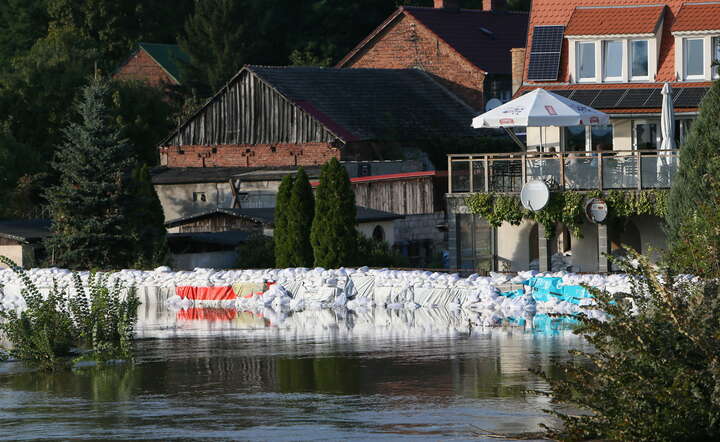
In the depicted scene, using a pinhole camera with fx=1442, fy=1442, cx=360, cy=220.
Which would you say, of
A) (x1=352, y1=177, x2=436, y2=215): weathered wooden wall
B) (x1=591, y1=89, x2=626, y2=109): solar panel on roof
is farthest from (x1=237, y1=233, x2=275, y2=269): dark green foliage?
(x1=591, y1=89, x2=626, y2=109): solar panel on roof

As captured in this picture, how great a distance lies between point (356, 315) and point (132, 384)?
10684mm

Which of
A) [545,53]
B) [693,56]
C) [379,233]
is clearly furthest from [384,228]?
[693,56]

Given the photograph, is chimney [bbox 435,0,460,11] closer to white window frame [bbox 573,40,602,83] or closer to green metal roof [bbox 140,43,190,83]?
green metal roof [bbox 140,43,190,83]

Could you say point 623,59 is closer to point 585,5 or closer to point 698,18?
point 698,18

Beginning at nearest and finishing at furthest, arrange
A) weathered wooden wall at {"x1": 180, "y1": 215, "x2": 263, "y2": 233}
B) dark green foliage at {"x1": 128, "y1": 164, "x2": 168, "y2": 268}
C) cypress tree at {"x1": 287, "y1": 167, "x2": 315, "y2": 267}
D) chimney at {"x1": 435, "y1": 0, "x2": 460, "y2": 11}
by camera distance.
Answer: cypress tree at {"x1": 287, "y1": 167, "x2": 315, "y2": 267}, dark green foliage at {"x1": 128, "y1": 164, "x2": 168, "y2": 268}, weathered wooden wall at {"x1": 180, "y1": 215, "x2": 263, "y2": 233}, chimney at {"x1": 435, "y1": 0, "x2": 460, "y2": 11}

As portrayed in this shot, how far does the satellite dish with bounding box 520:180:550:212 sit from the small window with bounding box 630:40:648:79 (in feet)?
25.6

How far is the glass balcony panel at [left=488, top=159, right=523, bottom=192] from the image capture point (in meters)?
35.8

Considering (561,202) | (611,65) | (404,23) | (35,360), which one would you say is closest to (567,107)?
(561,202)

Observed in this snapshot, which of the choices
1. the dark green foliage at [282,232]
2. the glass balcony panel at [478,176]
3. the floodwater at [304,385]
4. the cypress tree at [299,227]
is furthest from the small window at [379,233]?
the floodwater at [304,385]

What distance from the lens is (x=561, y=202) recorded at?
3491cm

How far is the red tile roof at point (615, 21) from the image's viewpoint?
40719 millimetres

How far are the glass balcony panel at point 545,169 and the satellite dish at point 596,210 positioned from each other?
1.02 metres

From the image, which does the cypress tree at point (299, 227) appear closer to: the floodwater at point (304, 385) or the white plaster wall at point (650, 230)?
the floodwater at point (304, 385)

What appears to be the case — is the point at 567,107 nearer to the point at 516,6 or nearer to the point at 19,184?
the point at 19,184
